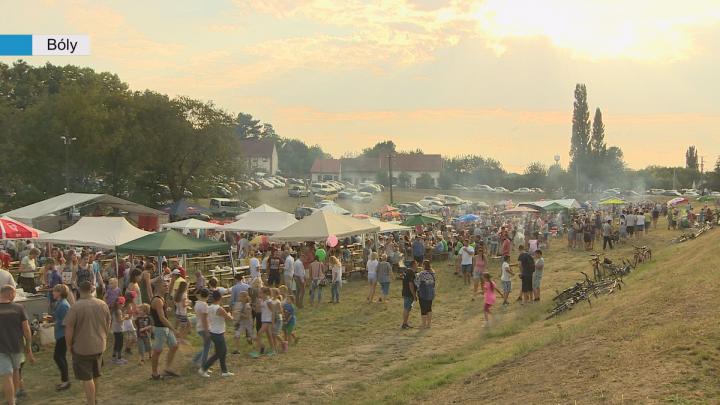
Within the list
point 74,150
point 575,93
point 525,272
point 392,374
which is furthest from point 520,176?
point 392,374

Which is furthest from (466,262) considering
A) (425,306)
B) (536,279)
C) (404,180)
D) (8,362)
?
(404,180)

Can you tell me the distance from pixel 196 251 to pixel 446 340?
6.84 metres

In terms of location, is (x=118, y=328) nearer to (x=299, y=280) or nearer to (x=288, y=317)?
(x=288, y=317)

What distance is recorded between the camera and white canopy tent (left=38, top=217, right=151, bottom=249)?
57.6 ft

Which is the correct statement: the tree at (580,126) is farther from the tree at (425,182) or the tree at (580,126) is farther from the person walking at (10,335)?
the person walking at (10,335)

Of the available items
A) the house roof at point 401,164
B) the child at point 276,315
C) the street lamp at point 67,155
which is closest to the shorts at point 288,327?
the child at point 276,315

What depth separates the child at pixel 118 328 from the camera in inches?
437

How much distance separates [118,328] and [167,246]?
15.7 ft

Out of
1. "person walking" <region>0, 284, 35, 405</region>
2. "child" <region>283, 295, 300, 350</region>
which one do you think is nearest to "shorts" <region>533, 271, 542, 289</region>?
"child" <region>283, 295, 300, 350</region>

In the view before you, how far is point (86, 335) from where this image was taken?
7.63 m

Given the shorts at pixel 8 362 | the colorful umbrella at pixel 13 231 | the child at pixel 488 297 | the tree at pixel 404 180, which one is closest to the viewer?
the shorts at pixel 8 362

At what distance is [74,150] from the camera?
150 ft

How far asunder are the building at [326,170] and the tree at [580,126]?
131 feet

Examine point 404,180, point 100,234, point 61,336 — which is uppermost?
point 404,180
